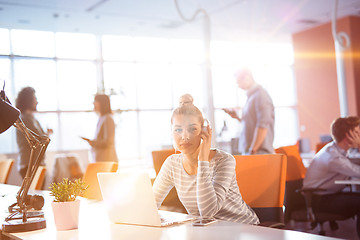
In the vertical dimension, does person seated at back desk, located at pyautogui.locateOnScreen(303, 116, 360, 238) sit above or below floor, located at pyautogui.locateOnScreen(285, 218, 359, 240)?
above

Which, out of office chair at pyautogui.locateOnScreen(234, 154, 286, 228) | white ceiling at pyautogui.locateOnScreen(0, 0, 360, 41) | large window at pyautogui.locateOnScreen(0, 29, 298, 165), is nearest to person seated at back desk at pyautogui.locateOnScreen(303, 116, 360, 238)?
office chair at pyautogui.locateOnScreen(234, 154, 286, 228)

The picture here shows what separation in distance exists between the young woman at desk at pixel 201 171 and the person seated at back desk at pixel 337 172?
1.75 meters

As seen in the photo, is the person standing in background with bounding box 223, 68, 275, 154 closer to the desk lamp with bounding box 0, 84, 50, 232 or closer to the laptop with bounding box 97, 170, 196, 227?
the laptop with bounding box 97, 170, 196, 227

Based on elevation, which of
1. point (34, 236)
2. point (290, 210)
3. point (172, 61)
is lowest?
point (290, 210)

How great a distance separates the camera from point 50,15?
895cm

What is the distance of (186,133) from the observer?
6.75ft

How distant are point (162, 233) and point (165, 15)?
27.1 feet

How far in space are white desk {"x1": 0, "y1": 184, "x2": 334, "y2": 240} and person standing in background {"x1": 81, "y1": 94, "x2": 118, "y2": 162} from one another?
2.91 m

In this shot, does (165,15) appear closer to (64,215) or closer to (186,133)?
(186,133)

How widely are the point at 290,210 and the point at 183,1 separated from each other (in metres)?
5.58

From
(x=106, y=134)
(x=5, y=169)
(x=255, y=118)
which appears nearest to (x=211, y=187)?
(x=255, y=118)

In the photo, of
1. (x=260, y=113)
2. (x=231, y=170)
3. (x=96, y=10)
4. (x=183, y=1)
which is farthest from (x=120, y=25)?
(x=231, y=170)

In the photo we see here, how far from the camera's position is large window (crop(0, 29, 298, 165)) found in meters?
10.3

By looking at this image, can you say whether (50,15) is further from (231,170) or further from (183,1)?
(231,170)
